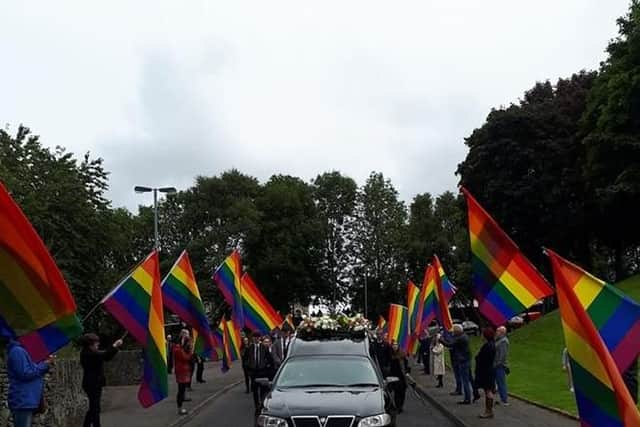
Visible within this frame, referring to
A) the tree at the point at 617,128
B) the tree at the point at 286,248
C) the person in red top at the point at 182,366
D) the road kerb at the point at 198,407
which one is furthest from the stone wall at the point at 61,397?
the tree at the point at 286,248

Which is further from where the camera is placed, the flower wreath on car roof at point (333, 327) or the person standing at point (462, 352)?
the person standing at point (462, 352)

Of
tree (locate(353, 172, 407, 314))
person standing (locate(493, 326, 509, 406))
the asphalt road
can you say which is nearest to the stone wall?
the asphalt road

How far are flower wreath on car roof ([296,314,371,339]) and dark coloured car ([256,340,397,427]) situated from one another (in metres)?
3.03

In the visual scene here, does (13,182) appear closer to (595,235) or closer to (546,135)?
(546,135)

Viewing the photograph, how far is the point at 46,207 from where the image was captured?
27.2m

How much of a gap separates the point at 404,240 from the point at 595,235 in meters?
27.2

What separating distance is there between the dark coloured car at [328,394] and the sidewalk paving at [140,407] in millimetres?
4932

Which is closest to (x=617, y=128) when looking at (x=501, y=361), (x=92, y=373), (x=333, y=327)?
(x=501, y=361)

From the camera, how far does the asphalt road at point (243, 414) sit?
16.6 meters

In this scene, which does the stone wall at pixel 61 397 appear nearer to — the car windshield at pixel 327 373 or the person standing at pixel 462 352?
the car windshield at pixel 327 373

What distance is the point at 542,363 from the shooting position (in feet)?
98.5

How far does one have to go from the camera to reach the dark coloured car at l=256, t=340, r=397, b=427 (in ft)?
33.4

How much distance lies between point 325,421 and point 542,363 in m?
21.5

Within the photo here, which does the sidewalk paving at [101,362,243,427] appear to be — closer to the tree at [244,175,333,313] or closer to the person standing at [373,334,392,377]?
the person standing at [373,334,392,377]
